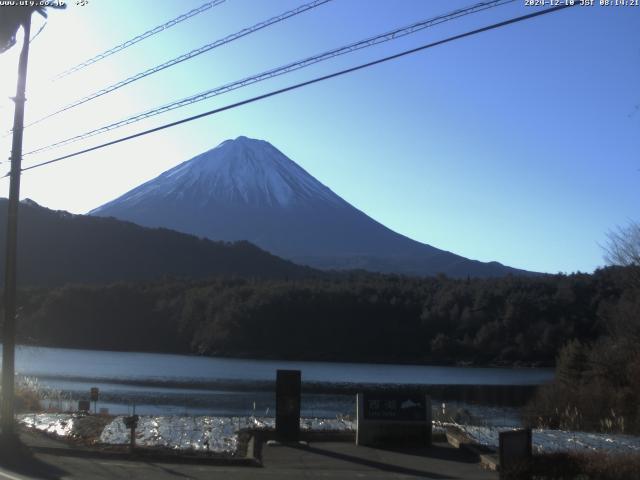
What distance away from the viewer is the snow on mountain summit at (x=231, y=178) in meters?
182

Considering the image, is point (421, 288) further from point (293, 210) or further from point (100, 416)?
point (293, 210)

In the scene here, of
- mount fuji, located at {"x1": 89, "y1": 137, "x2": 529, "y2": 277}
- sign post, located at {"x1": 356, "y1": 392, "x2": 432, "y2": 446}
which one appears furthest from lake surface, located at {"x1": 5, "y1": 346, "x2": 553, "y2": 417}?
mount fuji, located at {"x1": 89, "y1": 137, "x2": 529, "y2": 277}

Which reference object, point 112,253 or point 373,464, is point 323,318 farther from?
point 373,464

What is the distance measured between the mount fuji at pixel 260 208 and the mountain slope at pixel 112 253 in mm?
39606

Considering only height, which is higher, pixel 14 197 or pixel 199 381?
pixel 14 197

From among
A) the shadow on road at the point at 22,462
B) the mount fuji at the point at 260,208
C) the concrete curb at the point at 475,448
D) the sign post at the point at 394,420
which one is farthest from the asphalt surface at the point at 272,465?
the mount fuji at the point at 260,208

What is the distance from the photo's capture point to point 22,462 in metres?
14.4

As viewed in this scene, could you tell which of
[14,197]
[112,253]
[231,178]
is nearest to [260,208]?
[231,178]

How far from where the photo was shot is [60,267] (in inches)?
4373

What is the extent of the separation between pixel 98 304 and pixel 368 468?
83.5m

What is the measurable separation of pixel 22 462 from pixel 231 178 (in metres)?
176

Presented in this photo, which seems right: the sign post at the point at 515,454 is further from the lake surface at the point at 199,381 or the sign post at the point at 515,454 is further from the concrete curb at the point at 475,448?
the lake surface at the point at 199,381

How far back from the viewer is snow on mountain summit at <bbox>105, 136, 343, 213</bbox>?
182 metres

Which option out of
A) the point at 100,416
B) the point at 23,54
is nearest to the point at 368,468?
the point at 100,416
